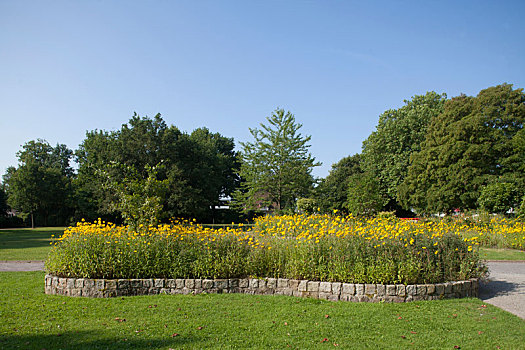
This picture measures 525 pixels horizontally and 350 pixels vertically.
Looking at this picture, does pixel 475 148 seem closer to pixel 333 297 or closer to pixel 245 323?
pixel 333 297

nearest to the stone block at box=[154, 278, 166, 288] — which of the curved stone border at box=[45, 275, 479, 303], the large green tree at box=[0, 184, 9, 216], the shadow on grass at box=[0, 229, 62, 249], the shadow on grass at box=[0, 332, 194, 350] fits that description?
the curved stone border at box=[45, 275, 479, 303]

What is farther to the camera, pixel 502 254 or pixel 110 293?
pixel 502 254

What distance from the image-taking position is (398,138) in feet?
108

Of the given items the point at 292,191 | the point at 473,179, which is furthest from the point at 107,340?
the point at 473,179

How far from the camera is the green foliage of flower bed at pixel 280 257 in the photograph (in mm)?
6703

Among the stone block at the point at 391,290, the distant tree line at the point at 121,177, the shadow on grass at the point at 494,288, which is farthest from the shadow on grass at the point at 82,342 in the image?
the distant tree line at the point at 121,177

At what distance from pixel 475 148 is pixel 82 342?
2567 cm

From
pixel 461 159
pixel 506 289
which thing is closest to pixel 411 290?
pixel 506 289

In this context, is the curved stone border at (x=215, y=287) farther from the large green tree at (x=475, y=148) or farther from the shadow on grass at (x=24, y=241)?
the large green tree at (x=475, y=148)

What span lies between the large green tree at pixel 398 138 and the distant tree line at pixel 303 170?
0.09 m

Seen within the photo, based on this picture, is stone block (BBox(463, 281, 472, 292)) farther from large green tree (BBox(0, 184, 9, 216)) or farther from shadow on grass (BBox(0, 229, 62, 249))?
large green tree (BBox(0, 184, 9, 216))

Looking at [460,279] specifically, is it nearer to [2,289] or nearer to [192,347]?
[192,347]

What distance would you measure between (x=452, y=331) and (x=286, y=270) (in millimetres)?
3025

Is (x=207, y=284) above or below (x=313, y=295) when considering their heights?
above
